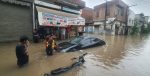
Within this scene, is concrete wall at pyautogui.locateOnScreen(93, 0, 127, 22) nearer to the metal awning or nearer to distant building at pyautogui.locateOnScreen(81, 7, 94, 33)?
distant building at pyautogui.locateOnScreen(81, 7, 94, 33)

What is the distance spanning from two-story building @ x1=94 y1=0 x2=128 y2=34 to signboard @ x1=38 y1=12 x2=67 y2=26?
18.3 m

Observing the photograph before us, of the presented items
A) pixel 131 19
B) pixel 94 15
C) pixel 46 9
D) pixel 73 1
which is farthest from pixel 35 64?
pixel 131 19

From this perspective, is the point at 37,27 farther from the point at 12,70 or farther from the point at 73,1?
the point at 12,70

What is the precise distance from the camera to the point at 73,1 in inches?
769

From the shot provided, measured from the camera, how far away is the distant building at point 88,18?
37.4 meters

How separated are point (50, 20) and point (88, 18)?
83.3ft

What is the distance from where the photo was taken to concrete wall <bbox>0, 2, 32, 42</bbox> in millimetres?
12086

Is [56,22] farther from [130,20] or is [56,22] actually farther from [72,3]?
[130,20]

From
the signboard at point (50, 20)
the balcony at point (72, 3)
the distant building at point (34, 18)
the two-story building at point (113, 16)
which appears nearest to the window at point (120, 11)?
the two-story building at point (113, 16)

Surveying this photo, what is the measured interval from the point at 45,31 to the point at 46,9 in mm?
2393

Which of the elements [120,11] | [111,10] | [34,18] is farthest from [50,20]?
[120,11]

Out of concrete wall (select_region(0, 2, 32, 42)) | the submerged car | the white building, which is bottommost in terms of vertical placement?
the submerged car

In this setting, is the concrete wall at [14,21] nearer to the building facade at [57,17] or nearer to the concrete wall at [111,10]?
the building facade at [57,17]

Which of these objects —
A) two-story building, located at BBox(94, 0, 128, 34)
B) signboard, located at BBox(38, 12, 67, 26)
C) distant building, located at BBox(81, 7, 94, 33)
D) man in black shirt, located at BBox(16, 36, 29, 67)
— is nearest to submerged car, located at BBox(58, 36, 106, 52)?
man in black shirt, located at BBox(16, 36, 29, 67)
